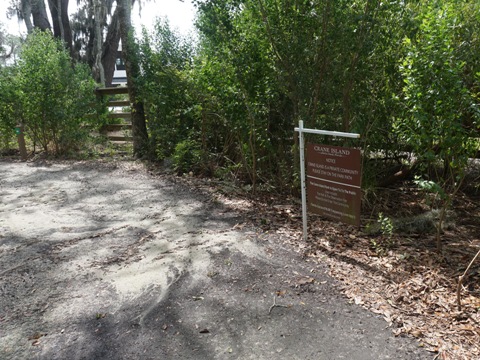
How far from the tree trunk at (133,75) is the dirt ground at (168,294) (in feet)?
14.6

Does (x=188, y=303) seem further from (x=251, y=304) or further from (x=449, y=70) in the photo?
(x=449, y=70)

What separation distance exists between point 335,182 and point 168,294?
2003mm

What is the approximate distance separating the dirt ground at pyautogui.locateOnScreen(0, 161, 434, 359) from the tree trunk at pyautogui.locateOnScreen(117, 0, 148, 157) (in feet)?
14.6

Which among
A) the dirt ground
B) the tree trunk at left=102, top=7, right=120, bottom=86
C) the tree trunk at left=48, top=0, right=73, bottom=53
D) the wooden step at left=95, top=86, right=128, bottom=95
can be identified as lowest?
the dirt ground

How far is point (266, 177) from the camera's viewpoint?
7156 mm

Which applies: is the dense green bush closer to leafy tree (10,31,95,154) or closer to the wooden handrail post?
leafy tree (10,31,95,154)

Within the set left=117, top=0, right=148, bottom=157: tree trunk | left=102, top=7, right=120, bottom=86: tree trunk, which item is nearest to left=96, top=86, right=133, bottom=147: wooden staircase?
left=117, top=0, right=148, bottom=157: tree trunk

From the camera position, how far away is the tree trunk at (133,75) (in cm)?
1007

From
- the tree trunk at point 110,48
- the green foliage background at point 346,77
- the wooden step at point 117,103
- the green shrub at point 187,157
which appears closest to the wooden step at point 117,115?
the wooden step at point 117,103

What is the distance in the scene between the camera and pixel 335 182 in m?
4.29

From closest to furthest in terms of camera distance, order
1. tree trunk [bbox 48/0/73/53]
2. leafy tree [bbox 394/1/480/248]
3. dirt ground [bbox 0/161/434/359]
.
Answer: dirt ground [bbox 0/161/434/359], leafy tree [bbox 394/1/480/248], tree trunk [bbox 48/0/73/53]

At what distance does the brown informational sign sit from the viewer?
4.08 meters

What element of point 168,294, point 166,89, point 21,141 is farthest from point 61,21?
point 168,294

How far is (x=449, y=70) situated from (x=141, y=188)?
5670 millimetres
